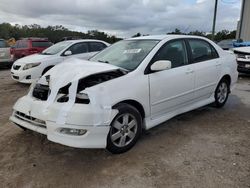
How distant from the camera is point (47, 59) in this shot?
8398 millimetres

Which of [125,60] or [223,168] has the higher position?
[125,60]

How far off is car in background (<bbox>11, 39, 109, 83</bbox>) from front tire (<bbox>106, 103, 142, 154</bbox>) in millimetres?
5509

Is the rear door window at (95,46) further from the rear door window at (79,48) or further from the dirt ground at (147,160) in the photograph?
the dirt ground at (147,160)

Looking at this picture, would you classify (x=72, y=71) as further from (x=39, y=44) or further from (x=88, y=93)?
(x=39, y=44)

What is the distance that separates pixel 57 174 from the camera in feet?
10.1

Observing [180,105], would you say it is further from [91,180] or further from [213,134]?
[91,180]

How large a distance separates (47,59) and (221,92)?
547cm

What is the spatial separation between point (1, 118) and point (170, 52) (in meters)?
3.45

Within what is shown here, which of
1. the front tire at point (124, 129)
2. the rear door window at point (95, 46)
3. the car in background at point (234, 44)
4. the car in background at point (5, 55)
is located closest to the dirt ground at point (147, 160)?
the front tire at point (124, 129)

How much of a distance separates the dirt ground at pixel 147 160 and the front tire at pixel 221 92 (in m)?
0.92

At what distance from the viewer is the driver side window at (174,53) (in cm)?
418

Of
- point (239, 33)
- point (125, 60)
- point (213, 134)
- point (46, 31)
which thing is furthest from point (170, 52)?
point (46, 31)

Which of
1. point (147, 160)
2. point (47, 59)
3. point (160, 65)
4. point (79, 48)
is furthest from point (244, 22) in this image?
point (147, 160)

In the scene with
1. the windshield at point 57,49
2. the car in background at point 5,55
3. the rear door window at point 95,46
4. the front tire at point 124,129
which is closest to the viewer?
the front tire at point 124,129
